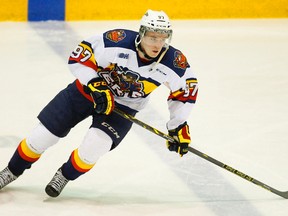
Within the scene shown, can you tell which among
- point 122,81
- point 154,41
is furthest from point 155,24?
point 122,81

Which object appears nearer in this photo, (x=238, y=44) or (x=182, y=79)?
(x=182, y=79)

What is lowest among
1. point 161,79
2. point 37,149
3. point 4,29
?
point 4,29

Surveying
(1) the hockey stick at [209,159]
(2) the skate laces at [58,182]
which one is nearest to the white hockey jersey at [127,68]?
(1) the hockey stick at [209,159]

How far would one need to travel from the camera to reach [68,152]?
4738mm

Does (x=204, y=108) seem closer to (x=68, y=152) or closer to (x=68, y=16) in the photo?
(x=68, y=152)

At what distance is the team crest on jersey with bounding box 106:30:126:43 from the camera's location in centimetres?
399

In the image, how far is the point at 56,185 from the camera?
4.05 m

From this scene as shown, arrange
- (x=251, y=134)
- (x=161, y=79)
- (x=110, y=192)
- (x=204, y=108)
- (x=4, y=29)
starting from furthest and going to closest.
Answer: (x=4, y=29) → (x=204, y=108) → (x=251, y=134) → (x=110, y=192) → (x=161, y=79)

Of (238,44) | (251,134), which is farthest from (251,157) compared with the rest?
(238,44)

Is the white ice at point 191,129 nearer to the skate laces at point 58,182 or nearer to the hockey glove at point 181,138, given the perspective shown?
the skate laces at point 58,182

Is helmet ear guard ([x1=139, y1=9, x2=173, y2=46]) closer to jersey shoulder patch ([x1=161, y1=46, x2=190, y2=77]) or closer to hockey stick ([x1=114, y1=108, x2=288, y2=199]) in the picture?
jersey shoulder patch ([x1=161, y1=46, x2=190, y2=77])

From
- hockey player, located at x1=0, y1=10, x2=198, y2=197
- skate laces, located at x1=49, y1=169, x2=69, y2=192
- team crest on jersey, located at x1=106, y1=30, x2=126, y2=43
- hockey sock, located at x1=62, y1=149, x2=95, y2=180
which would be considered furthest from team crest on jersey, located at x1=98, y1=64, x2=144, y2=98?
skate laces, located at x1=49, y1=169, x2=69, y2=192

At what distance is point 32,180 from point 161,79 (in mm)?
869

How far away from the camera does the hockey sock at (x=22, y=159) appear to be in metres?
4.09
